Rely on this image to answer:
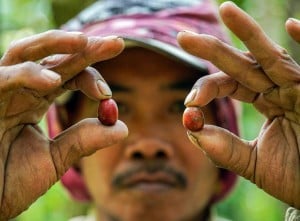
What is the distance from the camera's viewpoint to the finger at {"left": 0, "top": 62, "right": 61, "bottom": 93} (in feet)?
4.88

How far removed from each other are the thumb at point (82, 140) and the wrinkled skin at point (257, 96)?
0.14m

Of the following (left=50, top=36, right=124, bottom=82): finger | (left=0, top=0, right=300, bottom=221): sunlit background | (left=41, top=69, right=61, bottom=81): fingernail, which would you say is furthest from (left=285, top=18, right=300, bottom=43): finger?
(left=0, top=0, right=300, bottom=221): sunlit background

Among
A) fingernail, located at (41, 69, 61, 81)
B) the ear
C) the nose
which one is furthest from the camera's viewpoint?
the ear

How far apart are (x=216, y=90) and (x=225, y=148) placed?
11 cm

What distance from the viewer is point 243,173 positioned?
1.64 m

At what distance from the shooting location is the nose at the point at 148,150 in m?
2.25

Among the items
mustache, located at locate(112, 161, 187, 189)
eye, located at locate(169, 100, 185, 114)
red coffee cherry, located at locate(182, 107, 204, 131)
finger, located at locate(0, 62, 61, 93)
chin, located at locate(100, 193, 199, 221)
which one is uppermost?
finger, located at locate(0, 62, 61, 93)

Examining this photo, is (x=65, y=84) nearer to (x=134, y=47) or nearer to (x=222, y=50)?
(x=222, y=50)

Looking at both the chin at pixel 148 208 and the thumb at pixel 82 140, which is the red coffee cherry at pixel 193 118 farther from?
the chin at pixel 148 208

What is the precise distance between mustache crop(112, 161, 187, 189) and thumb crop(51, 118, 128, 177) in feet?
1.95

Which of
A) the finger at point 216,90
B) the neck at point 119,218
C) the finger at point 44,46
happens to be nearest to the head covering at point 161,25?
the neck at point 119,218

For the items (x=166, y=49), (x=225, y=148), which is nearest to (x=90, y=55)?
(x=225, y=148)

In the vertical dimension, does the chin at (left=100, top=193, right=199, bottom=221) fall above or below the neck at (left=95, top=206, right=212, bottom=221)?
above

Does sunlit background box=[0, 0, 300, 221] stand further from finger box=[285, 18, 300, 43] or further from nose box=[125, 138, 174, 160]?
finger box=[285, 18, 300, 43]
